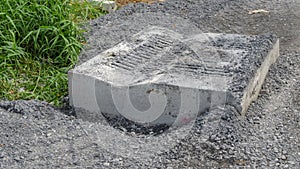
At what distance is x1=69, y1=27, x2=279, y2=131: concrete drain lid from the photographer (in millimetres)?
3354

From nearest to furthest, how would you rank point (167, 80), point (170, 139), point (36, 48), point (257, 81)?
point (170, 139) → point (167, 80) → point (257, 81) → point (36, 48)

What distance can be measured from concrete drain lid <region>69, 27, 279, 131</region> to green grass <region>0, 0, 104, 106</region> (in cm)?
37

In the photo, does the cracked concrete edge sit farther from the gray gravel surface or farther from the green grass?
the green grass

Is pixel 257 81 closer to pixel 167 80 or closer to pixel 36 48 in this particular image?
pixel 167 80

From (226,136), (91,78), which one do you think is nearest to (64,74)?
(91,78)

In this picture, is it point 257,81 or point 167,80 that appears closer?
point 167,80

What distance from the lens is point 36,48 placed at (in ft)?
13.7

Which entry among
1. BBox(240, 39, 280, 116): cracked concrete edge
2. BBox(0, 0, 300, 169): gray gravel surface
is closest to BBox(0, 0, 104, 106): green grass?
BBox(0, 0, 300, 169): gray gravel surface

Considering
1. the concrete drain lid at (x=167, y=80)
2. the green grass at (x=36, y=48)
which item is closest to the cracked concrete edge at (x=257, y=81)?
the concrete drain lid at (x=167, y=80)

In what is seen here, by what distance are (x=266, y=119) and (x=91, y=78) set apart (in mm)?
1106

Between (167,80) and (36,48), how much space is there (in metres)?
1.24

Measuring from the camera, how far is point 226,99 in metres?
3.32

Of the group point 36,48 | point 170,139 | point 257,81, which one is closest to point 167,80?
point 170,139

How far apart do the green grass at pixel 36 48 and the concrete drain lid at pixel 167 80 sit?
0.37 metres
